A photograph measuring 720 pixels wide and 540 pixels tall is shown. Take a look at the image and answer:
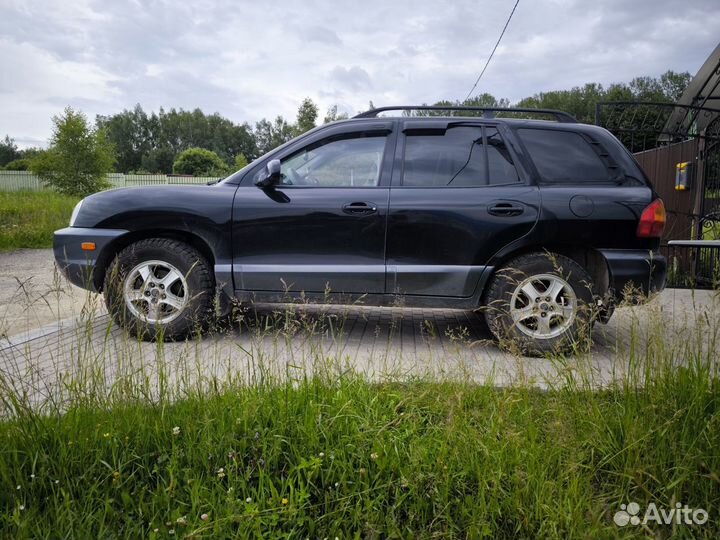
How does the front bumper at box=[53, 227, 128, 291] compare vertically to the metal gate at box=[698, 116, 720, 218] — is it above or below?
below

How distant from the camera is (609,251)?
4.01 m

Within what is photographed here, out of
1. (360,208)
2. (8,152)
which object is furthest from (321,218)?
(8,152)

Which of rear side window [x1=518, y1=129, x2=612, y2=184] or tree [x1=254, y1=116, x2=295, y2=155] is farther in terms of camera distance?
tree [x1=254, y1=116, x2=295, y2=155]

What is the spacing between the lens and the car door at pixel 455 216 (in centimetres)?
407

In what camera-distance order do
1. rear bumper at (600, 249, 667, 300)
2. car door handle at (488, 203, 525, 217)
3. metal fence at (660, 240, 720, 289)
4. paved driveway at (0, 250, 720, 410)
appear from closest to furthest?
paved driveway at (0, 250, 720, 410) < rear bumper at (600, 249, 667, 300) < car door handle at (488, 203, 525, 217) < metal fence at (660, 240, 720, 289)

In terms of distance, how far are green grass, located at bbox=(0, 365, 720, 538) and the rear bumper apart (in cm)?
150

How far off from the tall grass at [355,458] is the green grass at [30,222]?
37.1 feet

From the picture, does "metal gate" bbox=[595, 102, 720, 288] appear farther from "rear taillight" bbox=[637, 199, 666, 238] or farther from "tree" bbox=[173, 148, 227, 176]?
"tree" bbox=[173, 148, 227, 176]

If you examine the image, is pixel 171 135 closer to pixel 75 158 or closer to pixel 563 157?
pixel 75 158

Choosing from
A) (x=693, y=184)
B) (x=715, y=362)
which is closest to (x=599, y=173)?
(x=715, y=362)

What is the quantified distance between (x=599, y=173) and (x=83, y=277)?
434 centimetres

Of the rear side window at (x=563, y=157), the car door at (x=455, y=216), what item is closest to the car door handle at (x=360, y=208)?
the car door at (x=455, y=216)

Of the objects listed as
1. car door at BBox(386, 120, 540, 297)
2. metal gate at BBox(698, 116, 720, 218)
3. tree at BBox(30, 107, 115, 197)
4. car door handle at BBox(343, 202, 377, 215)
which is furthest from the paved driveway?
tree at BBox(30, 107, 115, 197)

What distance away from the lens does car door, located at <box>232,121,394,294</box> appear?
418cm
